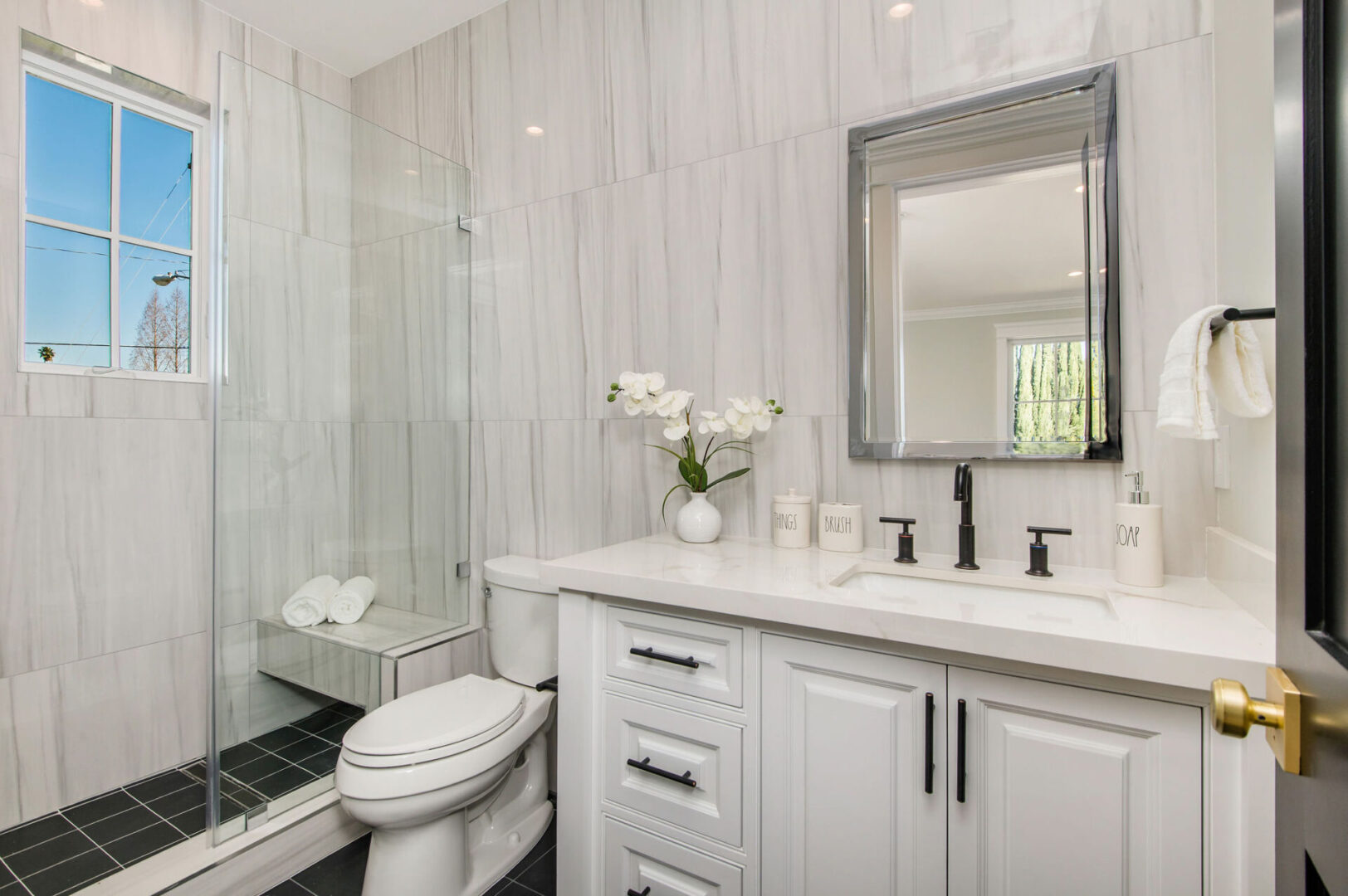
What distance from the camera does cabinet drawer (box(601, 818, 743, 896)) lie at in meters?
1.20

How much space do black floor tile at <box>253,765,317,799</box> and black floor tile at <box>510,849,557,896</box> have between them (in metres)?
0.67

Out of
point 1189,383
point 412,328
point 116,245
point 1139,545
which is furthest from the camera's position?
point 412,328

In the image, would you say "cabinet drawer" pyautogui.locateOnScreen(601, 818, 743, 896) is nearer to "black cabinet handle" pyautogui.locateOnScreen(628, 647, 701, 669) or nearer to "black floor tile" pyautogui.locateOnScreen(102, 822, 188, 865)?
"black cabinet handle" pyautogui.locateOnScreen(628, 647, 701, 669)

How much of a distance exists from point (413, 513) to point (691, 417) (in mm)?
1095

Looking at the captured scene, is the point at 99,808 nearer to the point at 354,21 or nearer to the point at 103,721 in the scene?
the point at 103,721

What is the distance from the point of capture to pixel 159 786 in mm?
1968

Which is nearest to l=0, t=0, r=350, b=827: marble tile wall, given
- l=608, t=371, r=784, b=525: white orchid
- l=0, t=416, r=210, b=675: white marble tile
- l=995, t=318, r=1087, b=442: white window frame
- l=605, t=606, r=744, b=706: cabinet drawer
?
l=0, t=416, r=210, b=675: white marble tile

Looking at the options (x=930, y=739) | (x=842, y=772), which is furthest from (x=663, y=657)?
(x=930, y=739)

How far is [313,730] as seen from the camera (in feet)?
6.08

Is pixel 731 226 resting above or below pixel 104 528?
above

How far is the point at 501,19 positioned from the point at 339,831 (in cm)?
270

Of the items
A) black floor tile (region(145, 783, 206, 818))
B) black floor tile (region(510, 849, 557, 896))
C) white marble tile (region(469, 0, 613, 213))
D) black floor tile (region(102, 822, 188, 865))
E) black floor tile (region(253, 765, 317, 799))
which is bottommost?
black floor tile (region(510, 849, 557, 896))

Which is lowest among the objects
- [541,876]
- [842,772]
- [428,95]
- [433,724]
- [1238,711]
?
[541,876]

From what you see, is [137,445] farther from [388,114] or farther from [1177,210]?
[1177,210]
